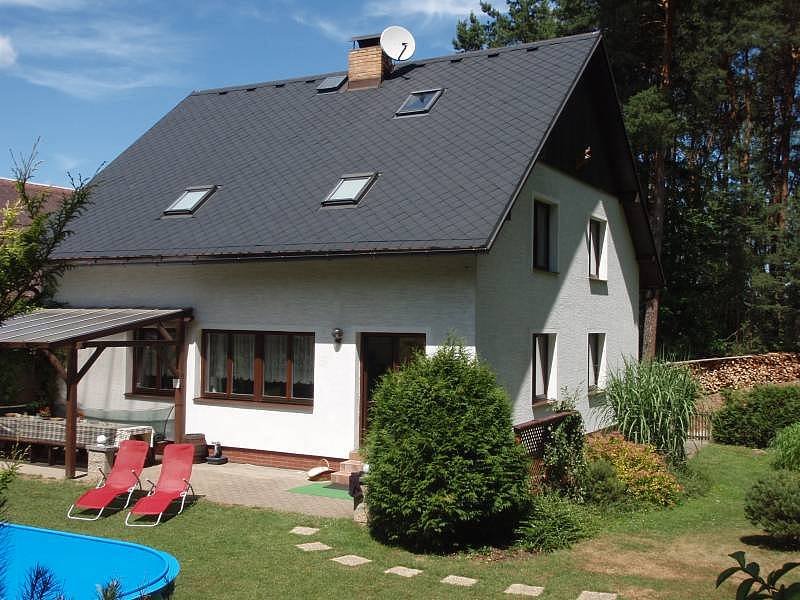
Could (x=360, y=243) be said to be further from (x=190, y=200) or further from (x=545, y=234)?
(x=190, y=200)

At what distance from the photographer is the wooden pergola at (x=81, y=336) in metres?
13.3

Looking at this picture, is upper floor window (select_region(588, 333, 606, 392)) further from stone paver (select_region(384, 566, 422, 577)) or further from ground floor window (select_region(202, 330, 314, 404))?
stone paver (select_region(384, 566, 422, 577))

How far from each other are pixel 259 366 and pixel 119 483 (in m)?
4.07

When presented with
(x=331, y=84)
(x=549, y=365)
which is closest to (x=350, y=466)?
(x=549, y=365)

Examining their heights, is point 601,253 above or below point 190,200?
below

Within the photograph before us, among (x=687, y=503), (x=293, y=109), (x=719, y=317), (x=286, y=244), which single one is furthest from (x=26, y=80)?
(x=719, y=317)

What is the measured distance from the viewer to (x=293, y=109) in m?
19.3

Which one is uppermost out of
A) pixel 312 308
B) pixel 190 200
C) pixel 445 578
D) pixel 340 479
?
pixel 190 200

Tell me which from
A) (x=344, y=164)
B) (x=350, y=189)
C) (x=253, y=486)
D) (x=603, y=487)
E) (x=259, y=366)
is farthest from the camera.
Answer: (x=344, y=164)

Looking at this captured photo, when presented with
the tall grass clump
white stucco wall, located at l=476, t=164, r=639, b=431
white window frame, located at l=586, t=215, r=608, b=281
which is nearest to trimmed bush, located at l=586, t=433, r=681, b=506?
the tall grass clump

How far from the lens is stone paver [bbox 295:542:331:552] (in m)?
9.43

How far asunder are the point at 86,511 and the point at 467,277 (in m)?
6.79

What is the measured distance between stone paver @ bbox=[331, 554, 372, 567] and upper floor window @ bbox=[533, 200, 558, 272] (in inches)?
340

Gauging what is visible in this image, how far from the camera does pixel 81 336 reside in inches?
518
